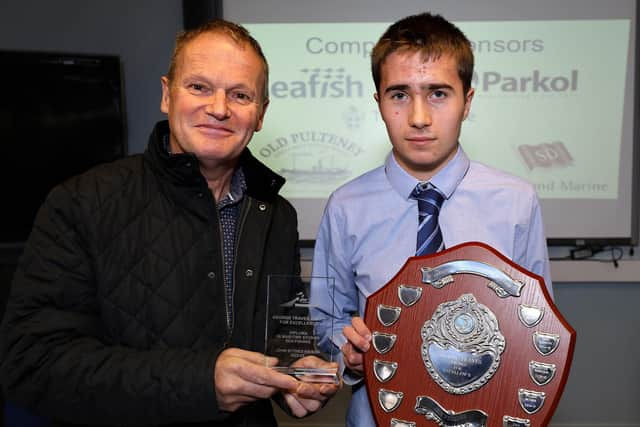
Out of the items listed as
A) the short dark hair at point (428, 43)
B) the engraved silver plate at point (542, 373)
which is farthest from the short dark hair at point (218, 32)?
the engraved silver plate at point (542, 373)

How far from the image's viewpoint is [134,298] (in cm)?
141

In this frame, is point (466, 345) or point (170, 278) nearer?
point (466, 345)

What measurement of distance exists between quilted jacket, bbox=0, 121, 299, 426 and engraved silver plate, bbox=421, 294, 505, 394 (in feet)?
1.38

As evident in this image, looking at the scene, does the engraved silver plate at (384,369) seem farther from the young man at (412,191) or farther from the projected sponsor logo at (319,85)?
the projected sponsor logo at (319,85)

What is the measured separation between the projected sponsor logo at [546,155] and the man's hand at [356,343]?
2.68 meters

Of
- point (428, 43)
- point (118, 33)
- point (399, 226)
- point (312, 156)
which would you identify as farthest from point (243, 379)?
point (118, 33)

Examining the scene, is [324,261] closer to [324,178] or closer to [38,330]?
[38,330]

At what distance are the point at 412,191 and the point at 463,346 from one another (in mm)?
511

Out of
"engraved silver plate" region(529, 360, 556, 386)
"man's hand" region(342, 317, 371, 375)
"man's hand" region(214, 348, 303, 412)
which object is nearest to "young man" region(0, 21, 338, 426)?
"man's hand" region(214, 348, 303, 412)

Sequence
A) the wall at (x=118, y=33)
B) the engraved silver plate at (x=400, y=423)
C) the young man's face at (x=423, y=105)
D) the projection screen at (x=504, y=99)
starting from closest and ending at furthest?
1. the engraved silver plate at (x=400, y=423)
2. the young man's face at (x=423, y=105)
3. the projection screen at (x=504, y=99)
4. the wall at (x=118, y=33)

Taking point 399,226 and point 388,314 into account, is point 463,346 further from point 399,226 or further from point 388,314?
point 399,226

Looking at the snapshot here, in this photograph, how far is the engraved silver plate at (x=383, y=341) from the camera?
1.40 meters

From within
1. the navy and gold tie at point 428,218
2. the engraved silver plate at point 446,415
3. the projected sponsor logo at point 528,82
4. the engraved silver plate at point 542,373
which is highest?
the projected sponsor logo at point 528,82

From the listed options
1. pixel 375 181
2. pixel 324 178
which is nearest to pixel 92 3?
pixel 324 178
